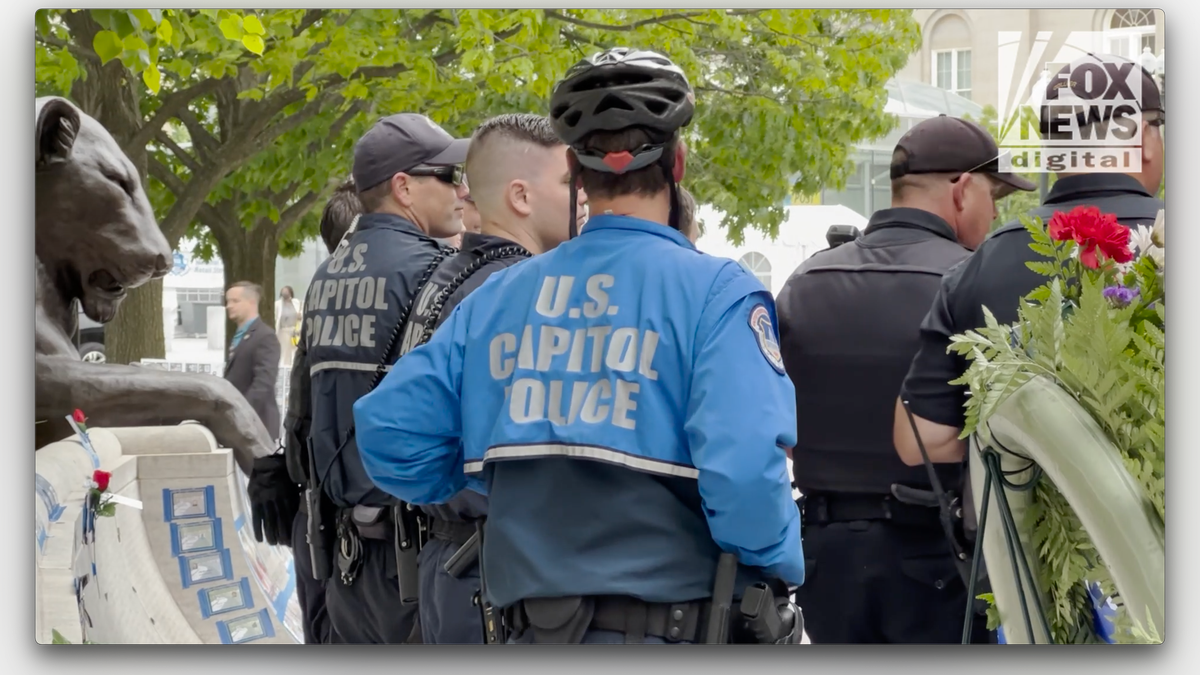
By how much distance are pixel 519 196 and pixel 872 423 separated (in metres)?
1.09

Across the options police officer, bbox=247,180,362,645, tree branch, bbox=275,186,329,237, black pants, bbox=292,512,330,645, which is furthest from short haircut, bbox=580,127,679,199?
tree branch, bbox=275,186,329,237

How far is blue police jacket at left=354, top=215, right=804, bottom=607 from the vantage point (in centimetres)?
252

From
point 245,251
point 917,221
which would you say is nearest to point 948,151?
point 917,221

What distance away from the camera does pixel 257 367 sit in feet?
28.8

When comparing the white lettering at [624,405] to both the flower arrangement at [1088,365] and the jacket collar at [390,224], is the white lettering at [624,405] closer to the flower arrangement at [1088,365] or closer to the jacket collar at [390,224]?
the flower arrangement at [1088,365]

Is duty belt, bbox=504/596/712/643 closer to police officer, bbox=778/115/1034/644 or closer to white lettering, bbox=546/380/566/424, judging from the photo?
white lettering, bbox=546/380/566/424

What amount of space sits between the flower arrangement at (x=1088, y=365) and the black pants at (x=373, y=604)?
1.93 metres

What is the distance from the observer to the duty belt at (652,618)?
2609mm

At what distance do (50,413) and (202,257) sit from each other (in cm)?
1047

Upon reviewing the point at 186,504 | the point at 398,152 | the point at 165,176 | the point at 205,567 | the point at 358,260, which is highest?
the point at 165,176

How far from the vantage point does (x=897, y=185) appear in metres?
4.12

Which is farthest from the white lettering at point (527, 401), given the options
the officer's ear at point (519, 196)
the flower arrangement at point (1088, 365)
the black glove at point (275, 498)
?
the black glove at point (275, 498)

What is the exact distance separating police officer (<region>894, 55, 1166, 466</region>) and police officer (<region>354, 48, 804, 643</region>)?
2.50ft

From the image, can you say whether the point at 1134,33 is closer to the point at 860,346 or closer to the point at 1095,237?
the point at 860,346
